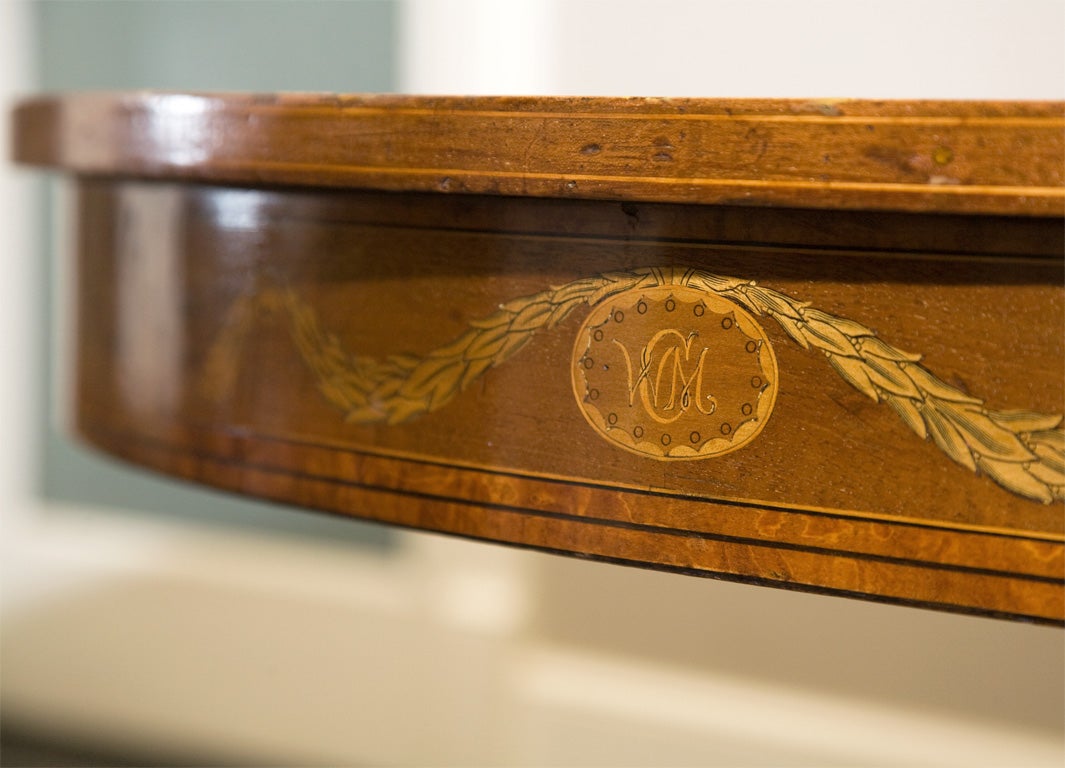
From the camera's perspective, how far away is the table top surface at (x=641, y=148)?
0.42 m

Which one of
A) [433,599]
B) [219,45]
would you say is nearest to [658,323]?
[433,599]

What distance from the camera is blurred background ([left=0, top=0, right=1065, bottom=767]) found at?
3.46ft

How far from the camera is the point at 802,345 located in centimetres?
47

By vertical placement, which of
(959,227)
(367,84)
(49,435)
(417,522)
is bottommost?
(49,435)

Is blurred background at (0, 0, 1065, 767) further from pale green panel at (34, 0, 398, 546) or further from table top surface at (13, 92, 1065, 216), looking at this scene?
table top surface at (13, 92, 1065, 216)

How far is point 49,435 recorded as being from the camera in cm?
168

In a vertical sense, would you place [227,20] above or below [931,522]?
above

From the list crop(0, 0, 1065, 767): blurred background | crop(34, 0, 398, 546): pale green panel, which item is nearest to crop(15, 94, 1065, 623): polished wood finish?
crop(0, 0, 1065, 767): blurred background

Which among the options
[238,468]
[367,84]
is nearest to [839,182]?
[238,468]

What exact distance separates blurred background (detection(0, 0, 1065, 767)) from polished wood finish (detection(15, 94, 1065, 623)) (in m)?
0.25

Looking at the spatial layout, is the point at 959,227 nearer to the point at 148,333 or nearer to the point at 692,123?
the point at 692,123

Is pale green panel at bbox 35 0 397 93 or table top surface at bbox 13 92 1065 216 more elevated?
pale green panel at bbox 35 0 397 93

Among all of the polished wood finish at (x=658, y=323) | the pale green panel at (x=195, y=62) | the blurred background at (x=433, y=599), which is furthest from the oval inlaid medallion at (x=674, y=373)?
the pale green panel at (x=195, y=62)

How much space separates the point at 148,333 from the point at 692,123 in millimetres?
357
